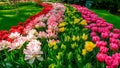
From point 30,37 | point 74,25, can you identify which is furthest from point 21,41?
point 74,25

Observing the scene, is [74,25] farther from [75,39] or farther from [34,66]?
[34,66]

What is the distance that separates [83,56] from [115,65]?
34.6 inches

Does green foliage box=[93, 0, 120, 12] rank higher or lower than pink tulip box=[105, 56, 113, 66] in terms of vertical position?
lower

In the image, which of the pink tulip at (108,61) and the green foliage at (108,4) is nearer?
the pink tulip at (108,61)

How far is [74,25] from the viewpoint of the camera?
7945 mm

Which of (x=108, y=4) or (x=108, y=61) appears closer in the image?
(x=108, y=61)

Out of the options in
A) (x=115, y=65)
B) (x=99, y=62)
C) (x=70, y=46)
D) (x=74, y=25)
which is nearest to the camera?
(x=115, y=65)

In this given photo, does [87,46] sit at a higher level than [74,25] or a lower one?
higher

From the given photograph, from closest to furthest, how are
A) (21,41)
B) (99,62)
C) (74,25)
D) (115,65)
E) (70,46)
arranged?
(115,65), (99,62), (21,41), (70,46), (74,25)

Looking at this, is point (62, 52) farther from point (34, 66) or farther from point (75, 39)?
point (75, 39)

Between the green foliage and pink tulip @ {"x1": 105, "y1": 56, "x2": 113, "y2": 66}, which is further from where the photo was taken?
the green foliage

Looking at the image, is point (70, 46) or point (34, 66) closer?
point (34, 66)

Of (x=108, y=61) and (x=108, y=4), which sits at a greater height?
(x=108, y=61)

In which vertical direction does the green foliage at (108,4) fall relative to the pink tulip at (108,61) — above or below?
below
